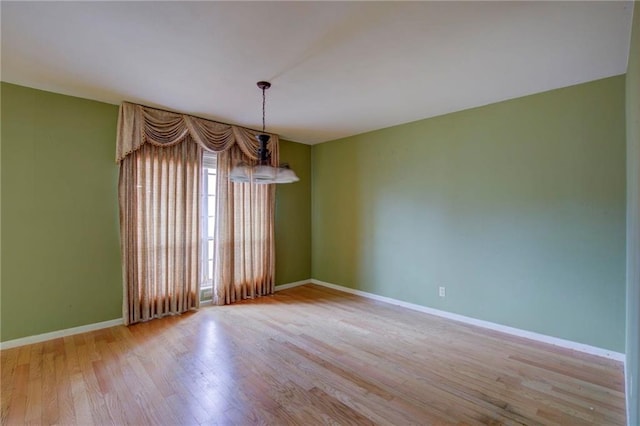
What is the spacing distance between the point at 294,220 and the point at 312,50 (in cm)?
345

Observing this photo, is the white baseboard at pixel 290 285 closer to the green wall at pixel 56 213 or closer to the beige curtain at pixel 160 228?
the beige curtain at pixel 160 228

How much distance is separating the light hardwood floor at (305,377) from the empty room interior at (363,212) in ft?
0.07

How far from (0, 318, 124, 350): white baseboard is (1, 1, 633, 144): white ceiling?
2.61 m

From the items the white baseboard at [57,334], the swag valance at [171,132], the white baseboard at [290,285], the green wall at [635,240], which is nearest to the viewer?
the green wall at [635,240]

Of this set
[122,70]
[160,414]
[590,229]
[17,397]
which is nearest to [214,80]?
[122,70]

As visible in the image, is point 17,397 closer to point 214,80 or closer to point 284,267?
point 214,80

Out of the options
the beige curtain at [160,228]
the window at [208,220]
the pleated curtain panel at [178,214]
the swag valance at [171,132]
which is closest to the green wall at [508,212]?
the pleated curtain panel at [178,214]

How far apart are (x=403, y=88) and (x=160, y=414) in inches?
137

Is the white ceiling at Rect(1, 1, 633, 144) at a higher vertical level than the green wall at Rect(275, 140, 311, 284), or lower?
higher

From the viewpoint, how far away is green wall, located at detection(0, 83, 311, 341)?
9.73ft

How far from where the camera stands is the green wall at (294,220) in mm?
5250

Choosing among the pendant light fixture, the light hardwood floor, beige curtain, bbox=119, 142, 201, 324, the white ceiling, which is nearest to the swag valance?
beige curtain, bbox=119, 142, 201, 324

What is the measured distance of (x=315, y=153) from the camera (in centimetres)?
564

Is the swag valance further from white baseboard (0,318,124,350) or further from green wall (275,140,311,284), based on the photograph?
white baseboard (0,318,124,350)
